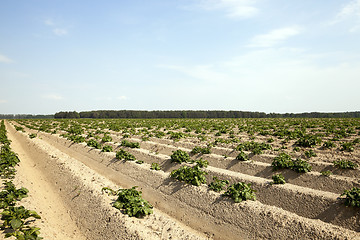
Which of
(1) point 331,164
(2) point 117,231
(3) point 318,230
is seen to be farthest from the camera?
(1) point 331,164

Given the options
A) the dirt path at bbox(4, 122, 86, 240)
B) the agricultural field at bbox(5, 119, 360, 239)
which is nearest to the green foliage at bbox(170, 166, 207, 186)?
the agricultural field at bbox(5, 119, 360, 239)

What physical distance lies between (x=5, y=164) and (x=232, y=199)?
12.7 m

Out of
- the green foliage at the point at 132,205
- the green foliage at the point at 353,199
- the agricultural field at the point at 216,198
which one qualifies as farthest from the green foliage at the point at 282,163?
the green foliage at the point at 132,205

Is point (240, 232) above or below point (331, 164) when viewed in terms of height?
below

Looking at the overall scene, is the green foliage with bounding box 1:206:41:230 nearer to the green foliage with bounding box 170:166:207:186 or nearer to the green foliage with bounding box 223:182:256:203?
the green foliage with bounding box 170:166:207:186

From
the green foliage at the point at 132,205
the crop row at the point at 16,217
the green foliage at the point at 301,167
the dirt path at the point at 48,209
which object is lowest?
the dirt path at the point at 48,209

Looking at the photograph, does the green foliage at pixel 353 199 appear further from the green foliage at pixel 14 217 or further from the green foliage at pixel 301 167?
the green foliage at pixel 14 217

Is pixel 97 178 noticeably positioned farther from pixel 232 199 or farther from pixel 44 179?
pixel 232 199

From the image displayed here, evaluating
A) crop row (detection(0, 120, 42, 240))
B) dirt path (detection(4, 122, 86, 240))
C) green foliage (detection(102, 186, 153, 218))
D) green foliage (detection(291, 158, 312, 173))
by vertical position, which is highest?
green foliage (detection(291, 158, 312, 173))

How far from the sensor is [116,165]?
13492 millimetres

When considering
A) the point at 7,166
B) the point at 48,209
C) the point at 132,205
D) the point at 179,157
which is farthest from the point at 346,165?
the point at 7,166

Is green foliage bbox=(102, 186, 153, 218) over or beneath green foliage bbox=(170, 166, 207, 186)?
beneath

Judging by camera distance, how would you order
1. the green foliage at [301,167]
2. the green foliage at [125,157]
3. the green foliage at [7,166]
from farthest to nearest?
the green foliage at [125,157]
the green foliage at [7,166]
the green foliage at [301,167]

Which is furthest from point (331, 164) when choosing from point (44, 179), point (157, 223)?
point (44, 179)
